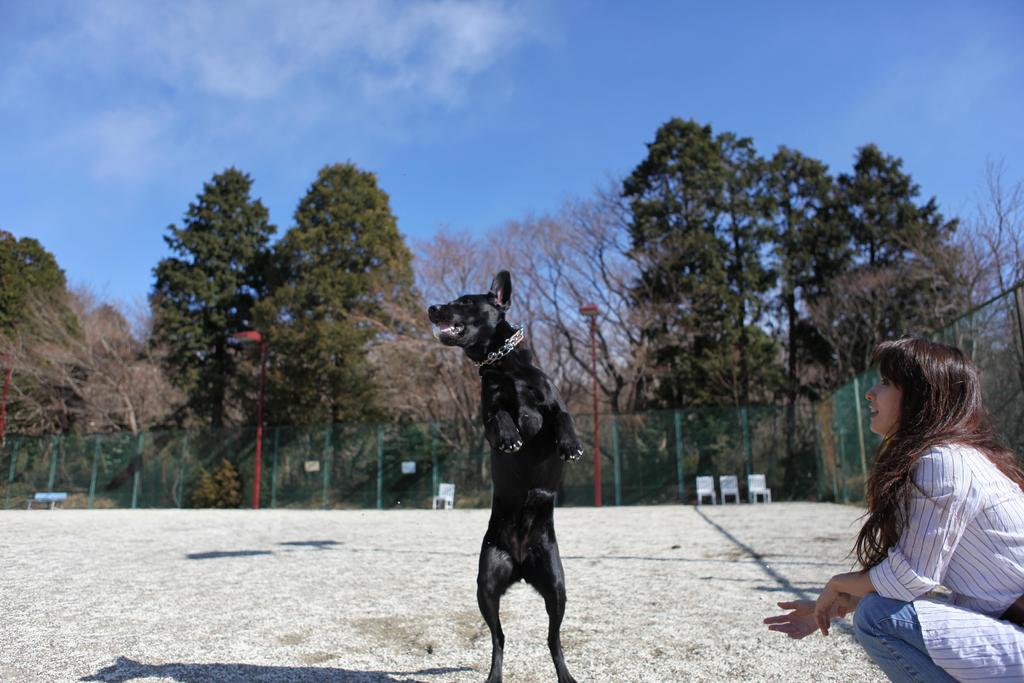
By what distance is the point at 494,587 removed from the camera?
8.47 feet

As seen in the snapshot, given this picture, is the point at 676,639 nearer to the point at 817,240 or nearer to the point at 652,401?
the point at 652,401

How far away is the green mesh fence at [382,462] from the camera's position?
19328mm

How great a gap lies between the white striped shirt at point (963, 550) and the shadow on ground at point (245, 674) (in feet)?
6.63

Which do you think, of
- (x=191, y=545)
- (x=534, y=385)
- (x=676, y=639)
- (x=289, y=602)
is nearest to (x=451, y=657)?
(x=676, y=639)

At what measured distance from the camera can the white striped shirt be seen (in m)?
1.59

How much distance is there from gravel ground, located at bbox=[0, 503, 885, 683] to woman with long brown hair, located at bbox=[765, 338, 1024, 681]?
1.35m

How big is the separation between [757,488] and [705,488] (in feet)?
4.81

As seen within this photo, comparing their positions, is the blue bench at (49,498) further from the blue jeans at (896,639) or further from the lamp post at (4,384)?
the blue jeans at (896,639)

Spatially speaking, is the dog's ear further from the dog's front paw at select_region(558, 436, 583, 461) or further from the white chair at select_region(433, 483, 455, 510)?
the white chair at select_region(433, 483, 455, 510)

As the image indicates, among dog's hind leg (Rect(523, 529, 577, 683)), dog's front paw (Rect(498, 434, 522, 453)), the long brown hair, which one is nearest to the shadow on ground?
dog's hind leg (Rect(523, 529, 577, 683))

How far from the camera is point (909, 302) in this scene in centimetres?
2256

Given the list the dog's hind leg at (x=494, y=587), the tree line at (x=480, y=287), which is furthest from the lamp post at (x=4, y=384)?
the dog's hind leg at (x=494, y=587)

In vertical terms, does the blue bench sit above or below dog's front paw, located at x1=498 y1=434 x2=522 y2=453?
below

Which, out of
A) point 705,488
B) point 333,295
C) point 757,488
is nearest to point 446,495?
point 705,488
